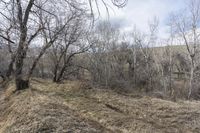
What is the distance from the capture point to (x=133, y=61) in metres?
57.6

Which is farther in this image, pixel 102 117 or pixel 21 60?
pixel 21 60

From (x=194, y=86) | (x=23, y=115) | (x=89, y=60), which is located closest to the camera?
(x=23, y=115)

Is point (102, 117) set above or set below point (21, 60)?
below

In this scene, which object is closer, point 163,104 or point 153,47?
point 163,104

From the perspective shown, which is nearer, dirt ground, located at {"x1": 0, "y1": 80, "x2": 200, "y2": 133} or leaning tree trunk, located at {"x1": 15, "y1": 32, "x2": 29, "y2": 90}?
dirt ground, located at {"x1": 0, "y1": 80, "x2": 200, "y2": 133}

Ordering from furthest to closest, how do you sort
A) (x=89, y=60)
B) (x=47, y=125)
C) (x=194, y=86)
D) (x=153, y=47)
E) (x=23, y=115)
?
1. (x=153, y=47)
2. (x=89, y=60)
3. (x=194, y=86)
4. (x=23, y=115)
5. (x=47, y=125)

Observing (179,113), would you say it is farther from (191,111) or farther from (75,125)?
(75,125)

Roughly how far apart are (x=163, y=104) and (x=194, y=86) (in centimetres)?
3208

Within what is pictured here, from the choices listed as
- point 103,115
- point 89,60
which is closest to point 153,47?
point 89,60

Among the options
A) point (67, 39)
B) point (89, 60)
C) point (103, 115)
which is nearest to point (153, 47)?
point (89, 60)

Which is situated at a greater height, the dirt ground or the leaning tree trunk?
the leaning tree trunk

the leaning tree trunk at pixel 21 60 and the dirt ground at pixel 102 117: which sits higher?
the leaning tree trunk at pixel 21 60

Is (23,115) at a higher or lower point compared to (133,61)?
lower

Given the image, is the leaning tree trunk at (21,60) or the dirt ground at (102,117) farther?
the leaning tree trunk at (21,60)
